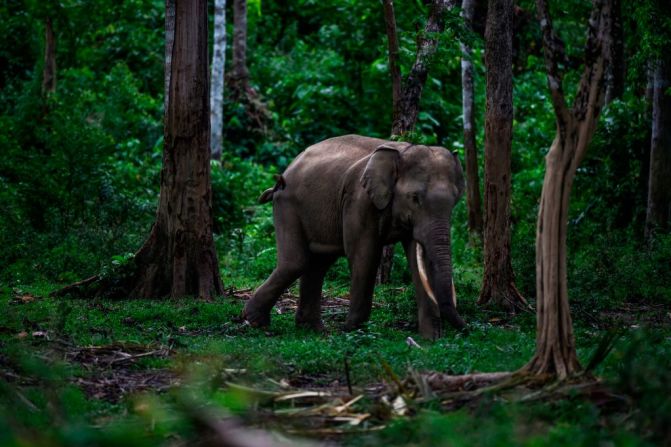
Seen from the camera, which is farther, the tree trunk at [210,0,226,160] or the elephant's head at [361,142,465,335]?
Result: the tree trunk at [210,0,226,160]

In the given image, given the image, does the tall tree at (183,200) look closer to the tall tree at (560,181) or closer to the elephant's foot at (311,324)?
the elephant's foot at (311,324)

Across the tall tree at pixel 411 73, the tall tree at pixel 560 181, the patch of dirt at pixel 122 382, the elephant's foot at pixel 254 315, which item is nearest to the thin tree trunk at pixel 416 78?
the tall tree at pixel 411 73

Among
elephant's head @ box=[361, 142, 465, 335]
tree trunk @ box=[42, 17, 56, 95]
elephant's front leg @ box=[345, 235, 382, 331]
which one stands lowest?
elephant's front leg @ box=[345, 235, 382, 331]

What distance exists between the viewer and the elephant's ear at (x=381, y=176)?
1088 cm

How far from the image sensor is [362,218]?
11.1 meters

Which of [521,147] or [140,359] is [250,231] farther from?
[140,359]

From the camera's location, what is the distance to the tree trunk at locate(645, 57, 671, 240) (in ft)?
53.5

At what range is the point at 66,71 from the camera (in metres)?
26.3

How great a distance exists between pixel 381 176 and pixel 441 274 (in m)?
1.27

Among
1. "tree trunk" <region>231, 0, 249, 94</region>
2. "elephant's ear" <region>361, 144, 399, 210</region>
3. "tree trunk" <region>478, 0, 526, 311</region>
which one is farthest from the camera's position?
"tree trunk" <region>231, 0, 249, 94</region>

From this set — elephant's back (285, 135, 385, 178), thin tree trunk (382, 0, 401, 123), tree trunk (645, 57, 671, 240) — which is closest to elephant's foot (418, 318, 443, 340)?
elephant's back (285, 135, 385, 178)

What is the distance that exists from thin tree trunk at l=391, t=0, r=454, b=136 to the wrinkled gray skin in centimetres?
232

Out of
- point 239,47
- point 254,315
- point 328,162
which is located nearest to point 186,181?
point 328,162

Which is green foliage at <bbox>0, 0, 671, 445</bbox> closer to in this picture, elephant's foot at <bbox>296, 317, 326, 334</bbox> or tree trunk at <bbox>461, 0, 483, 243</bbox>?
elephant's foot at <bbox>296, 317, 326, 334</bbox>
